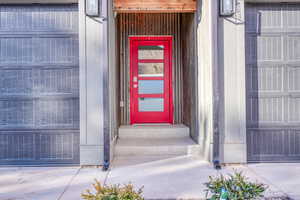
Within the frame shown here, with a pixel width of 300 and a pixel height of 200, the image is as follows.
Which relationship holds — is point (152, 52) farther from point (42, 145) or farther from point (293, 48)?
point (42, 145)

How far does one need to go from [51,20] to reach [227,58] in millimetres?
2745

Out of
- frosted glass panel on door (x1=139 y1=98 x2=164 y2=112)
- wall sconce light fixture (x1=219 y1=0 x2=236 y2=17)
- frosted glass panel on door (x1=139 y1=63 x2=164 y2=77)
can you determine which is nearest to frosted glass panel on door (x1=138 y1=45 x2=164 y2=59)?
frosted glass panel on door (x1=139 y1=63 x2=164 y2=77)

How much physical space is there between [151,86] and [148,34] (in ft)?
3.82

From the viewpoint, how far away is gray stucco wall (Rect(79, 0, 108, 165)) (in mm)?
4348

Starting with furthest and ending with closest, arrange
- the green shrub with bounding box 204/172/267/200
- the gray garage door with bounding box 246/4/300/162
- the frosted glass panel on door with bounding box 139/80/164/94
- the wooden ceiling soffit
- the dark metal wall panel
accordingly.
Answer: the frosted glass panel on door with bounding box 139/80/164/94 → the dark metal wall panel → the wooden ceiling soffit → the gray garage door with bounding box 246/4/300/162 → the green shrub with bounding box 204/172/267/200

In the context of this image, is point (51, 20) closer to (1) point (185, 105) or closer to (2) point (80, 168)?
(2) point (80, 168)

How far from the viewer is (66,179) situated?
3770mm

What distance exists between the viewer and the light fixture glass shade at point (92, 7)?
14.0ft

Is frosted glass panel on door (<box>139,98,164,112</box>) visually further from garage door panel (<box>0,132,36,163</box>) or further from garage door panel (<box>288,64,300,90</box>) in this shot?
garage door panel (<box>288,64,300,90</box>)

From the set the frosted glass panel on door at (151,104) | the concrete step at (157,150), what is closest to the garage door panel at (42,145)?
the concrete step at (157,150)

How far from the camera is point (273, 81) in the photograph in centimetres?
452

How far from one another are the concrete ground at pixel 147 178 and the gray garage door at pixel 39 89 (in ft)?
1.23

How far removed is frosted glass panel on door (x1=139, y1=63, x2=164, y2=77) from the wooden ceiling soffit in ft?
6.15

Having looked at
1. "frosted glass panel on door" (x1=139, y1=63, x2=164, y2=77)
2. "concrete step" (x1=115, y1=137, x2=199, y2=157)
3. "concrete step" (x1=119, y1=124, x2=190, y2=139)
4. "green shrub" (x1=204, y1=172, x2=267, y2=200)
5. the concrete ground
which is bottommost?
the concrete ground
